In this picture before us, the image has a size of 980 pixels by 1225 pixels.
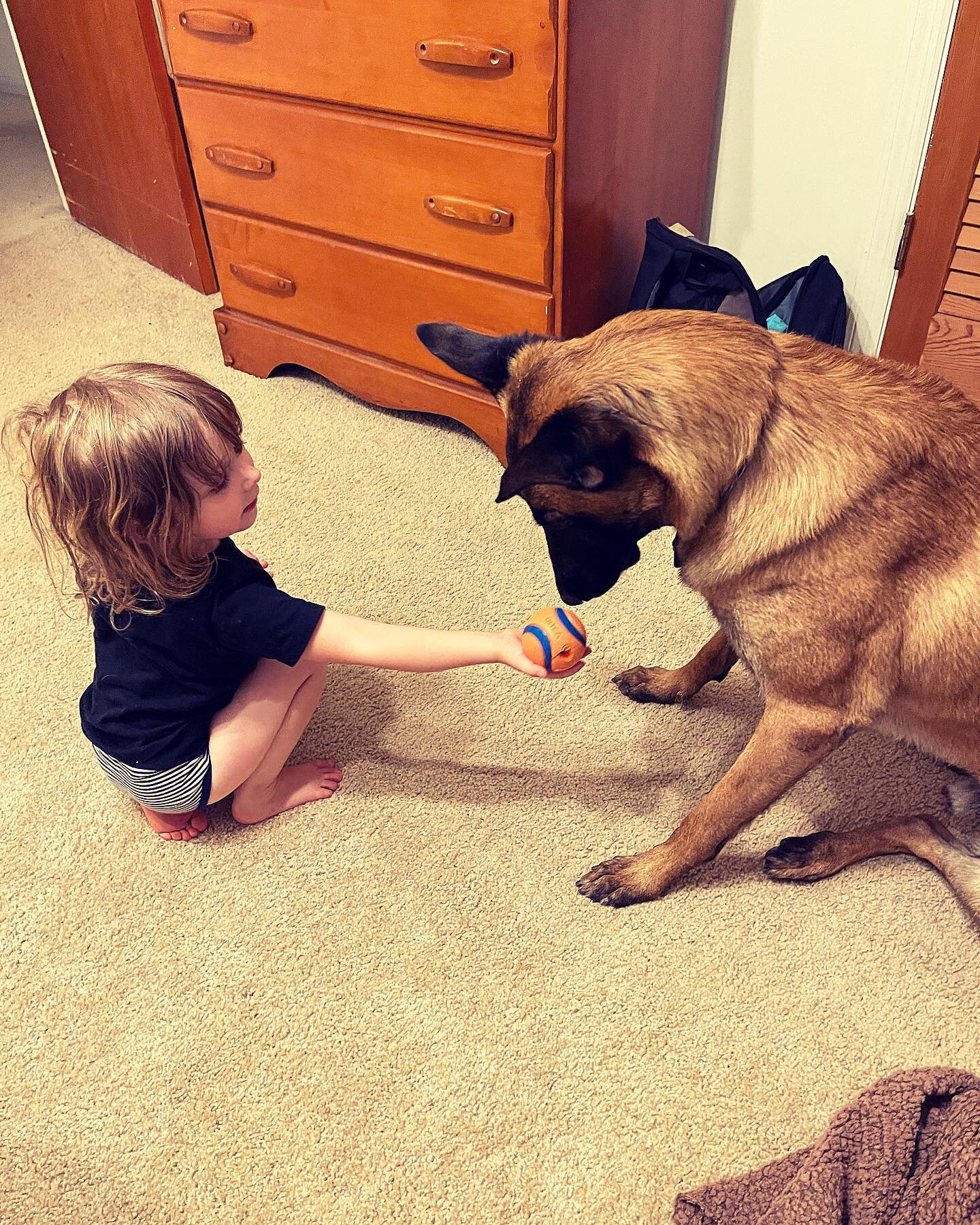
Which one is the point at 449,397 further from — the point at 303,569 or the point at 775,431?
the point at 775,431

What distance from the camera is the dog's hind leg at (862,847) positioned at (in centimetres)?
127

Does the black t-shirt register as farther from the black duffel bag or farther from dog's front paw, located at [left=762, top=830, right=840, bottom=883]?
the black duffel bag

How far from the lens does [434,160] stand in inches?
70.3

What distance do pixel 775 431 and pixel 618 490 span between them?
19 cm

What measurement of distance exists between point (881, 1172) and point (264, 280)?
7.06 ft

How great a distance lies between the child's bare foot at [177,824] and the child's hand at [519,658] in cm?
56

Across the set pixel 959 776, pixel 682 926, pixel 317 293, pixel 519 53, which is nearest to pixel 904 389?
pixel 959 776

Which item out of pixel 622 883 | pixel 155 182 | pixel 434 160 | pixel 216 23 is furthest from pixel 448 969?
pixel 155 182

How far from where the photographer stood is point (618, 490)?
3.28 ft

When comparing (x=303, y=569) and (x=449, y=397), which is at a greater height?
(x=449, y=397)

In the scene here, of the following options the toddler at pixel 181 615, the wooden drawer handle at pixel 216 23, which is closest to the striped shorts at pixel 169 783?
the toddler at pixel 181 615

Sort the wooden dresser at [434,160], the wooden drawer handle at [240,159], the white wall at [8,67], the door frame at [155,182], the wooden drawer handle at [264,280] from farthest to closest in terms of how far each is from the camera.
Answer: the white wall at [8,67] < the door frame at [155,182] < the wooden drawer handle at [264,280] < the wooden drawer handle at [240,159] < the wooden dresser at [434,160]

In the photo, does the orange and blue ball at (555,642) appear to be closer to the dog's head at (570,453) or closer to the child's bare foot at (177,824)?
the dog's head at (570,453)

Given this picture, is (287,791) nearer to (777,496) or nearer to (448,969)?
(448,969)
